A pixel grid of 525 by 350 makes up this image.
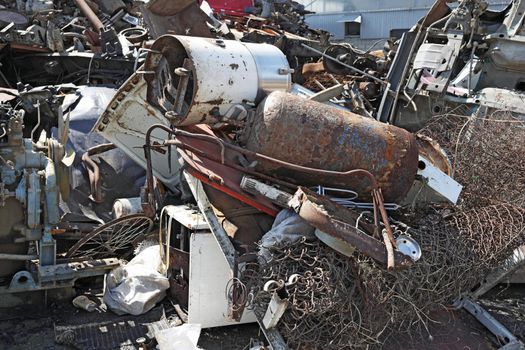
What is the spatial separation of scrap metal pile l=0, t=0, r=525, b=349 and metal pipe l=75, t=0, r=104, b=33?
437 centimetres

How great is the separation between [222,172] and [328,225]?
2.35 feet

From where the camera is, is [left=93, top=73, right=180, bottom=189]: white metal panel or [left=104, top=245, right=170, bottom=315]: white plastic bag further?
[left=93, top=73, right=180, bottom=189]: white metal panel

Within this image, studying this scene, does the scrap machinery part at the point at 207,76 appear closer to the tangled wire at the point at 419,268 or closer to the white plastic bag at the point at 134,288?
the tangled wire at the point at 419,268

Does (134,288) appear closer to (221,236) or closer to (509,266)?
(221,236)

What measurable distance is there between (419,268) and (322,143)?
850 millimetres

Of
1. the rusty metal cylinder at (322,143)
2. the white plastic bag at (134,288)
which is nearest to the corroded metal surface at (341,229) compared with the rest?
the rusty metal cylinder at (322,143)

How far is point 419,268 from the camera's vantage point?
9.22 ft

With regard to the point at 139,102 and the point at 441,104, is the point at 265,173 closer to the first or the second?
the point at 139,102

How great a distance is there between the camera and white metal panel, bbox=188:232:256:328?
124 inches

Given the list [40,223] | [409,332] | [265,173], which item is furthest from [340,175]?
[40,223]

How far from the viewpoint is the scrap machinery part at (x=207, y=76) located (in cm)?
296

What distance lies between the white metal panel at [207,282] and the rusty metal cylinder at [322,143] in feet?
1.92

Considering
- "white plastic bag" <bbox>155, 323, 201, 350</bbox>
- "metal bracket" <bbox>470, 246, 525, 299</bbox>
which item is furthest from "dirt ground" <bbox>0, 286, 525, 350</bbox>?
"metal bracket" <bbox>470, 246, 525, 299</bbox>

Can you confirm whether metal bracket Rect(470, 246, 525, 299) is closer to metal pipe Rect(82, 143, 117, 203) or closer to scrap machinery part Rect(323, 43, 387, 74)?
metal pipe Rect(82, 143, 117, 203)
